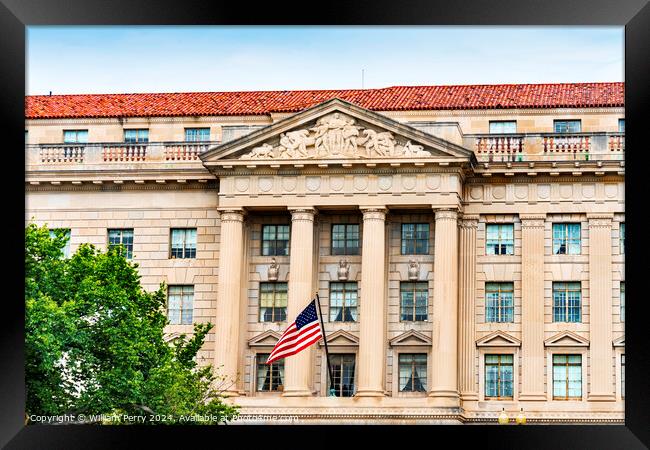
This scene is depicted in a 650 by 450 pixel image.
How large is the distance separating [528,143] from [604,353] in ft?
27.5

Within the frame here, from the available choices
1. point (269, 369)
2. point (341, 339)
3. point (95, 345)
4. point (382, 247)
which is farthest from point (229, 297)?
point (95, 345)

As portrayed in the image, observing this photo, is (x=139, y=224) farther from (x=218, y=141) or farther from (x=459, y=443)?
(x=459, y=443)

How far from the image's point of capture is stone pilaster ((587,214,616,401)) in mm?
58844

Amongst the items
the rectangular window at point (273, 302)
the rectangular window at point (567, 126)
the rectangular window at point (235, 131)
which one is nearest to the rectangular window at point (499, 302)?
the rectangular window at point (567, 126)

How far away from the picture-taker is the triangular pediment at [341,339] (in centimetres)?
6066

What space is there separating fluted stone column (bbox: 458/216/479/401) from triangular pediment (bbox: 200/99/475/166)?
3055 mm

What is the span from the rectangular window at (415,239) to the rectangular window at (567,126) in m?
7.35

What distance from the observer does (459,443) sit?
28.1 metres

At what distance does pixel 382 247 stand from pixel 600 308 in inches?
324

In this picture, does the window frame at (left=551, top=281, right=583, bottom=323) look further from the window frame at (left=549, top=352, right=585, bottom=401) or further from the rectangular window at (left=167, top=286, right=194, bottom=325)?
the rectangular window at (left=167, top=286, right=194, bottom=325)

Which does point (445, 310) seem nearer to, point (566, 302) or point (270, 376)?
point (566, 302)

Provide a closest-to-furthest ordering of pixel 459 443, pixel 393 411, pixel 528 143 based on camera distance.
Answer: pixel 459 443
pixel 393 411
pixel 528 143

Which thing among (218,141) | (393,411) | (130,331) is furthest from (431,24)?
(218,141)

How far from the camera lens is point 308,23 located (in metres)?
29.0
